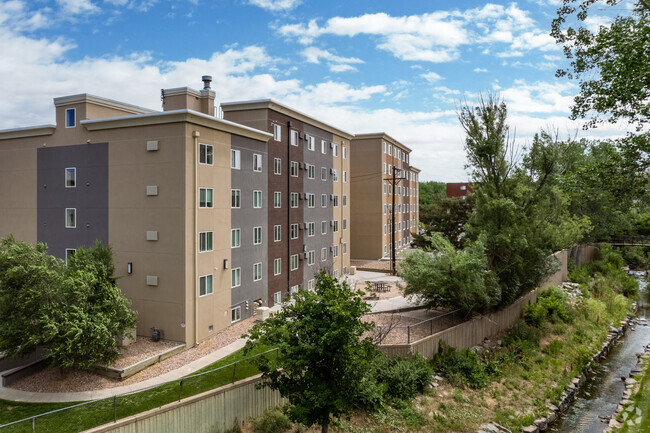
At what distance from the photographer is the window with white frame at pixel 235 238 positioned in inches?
917

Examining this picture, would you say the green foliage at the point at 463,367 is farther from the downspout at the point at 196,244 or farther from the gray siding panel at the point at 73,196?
the gray siding panel at the point at 73,196

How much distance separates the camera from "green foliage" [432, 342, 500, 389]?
1808 cm

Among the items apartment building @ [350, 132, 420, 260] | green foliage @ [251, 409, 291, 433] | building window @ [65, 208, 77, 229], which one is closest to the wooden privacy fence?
green foliage @ [251, 409, 291, 433]

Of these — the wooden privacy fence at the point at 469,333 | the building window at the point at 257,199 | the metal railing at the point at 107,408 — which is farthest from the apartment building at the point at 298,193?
the metal railing at the point at 107,408

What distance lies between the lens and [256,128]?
26.5m

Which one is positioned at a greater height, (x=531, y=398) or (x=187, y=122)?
(x=187, y=122)

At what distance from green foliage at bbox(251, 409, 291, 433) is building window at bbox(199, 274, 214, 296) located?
8.69 metres

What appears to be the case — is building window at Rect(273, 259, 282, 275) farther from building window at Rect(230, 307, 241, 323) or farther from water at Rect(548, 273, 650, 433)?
water at Rect(548, 273, 650, 433)

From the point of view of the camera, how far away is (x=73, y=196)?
2305 cm

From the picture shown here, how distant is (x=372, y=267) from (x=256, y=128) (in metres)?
20.6

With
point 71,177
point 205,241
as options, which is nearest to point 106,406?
point 205,241

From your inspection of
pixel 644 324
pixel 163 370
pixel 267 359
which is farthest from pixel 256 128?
pixel 644 324

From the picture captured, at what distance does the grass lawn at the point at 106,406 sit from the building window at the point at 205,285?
24.3ft

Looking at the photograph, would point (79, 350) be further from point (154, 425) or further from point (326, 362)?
point (326, 362)
